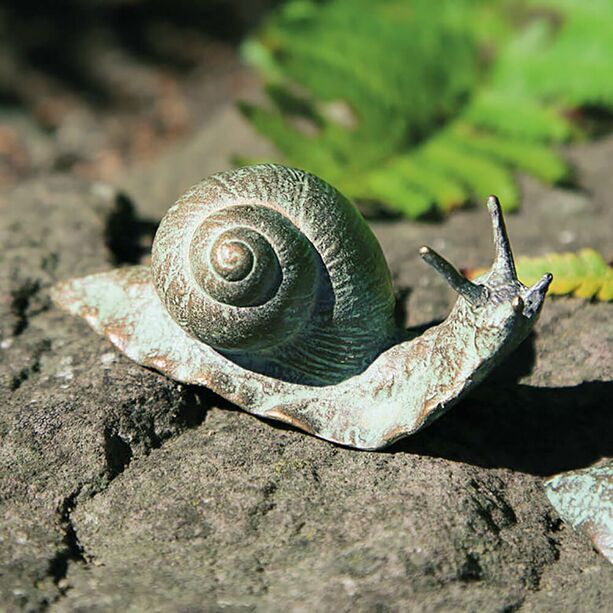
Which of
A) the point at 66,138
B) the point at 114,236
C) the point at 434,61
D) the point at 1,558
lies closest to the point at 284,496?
the point at 1,558

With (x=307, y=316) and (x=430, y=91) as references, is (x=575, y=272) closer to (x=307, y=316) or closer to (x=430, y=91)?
(x=307, y=316)

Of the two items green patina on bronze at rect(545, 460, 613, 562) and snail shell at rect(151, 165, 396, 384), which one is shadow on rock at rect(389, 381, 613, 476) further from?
snail shell at rect(151, 165, 396, 384)

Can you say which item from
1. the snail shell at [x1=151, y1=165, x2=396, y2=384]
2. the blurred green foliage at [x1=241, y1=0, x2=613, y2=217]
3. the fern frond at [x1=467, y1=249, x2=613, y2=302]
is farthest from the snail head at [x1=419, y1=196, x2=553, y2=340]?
the blurred green foliage at [x1=241, y1=0, x2=613, y2=217]

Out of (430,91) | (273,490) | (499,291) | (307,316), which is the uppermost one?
(430,91)

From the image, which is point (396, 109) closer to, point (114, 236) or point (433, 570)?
point (114, 236)

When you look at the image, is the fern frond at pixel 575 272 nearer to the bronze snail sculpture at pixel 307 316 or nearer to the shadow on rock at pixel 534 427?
the shadow on rock at pixel 534 427

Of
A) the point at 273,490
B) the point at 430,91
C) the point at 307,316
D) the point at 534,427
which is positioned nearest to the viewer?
the point at 273,490

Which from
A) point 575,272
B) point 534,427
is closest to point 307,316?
point 534,427

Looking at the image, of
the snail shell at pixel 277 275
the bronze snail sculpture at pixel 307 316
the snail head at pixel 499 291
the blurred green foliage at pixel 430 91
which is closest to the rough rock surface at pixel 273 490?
the bronze snail sculpture at pixel 307 316
